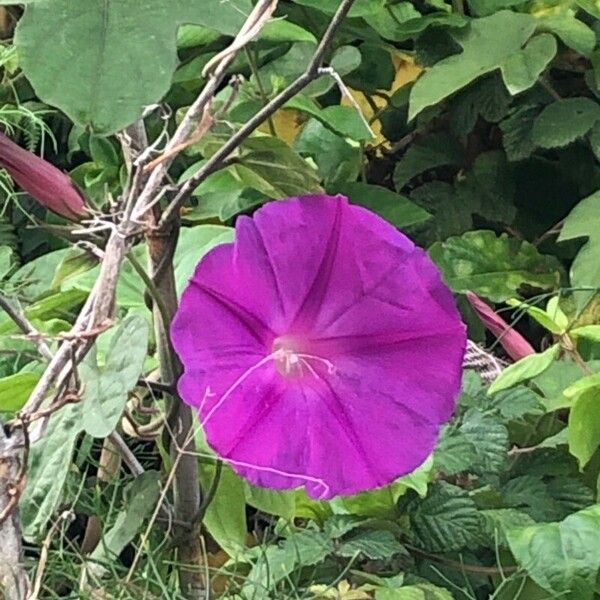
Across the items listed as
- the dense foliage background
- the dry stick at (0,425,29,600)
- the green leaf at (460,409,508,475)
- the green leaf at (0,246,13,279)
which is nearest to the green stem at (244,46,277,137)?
the dense foliage background

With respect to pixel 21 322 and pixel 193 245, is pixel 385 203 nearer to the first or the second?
pixel 193 245

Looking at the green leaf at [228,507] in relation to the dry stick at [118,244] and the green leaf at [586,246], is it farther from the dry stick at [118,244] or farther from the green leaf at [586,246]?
the green leaf at [586,246]

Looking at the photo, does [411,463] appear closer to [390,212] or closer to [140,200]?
[140,200]

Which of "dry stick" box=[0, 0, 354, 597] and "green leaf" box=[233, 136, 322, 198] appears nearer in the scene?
"dry stick" box=[0, 0, 354, 597]

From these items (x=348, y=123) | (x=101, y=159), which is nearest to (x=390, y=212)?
(x=348, y=123)

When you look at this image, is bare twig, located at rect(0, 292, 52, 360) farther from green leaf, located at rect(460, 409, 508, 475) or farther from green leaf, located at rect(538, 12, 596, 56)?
green leaf, located at rect(538, 12, 596, 56)

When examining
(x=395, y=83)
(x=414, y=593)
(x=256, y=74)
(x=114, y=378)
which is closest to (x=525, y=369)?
(x=414, y=593)

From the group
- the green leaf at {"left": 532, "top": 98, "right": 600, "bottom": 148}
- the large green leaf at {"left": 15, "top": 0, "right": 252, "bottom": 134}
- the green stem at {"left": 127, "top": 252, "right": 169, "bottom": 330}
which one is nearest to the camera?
the large green leaf at {"left": 15, "top": 0, "right": 252, "bottom": 134}
